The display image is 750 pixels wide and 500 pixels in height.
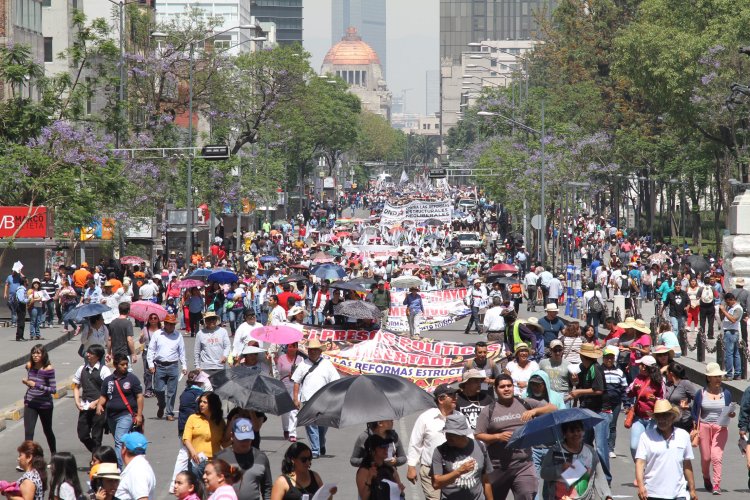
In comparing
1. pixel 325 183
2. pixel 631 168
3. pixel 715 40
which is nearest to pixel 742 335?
pixel 715 40

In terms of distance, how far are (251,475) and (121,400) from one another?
462cm

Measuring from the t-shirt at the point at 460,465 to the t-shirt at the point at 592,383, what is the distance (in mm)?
4221

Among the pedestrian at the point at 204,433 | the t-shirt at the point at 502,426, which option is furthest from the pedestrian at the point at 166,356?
the t-shirt at the point at 502,426

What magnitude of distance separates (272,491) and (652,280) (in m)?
35.3

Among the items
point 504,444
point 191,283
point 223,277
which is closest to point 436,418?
point 504,444

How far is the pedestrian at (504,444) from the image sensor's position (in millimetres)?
11680

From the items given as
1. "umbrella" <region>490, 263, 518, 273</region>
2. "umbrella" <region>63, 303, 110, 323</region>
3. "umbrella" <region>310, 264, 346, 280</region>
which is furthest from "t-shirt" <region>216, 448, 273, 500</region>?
"umbrella" <region>490, 263, 518, 273</region>

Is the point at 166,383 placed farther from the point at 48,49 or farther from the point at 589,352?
the point at 48,49

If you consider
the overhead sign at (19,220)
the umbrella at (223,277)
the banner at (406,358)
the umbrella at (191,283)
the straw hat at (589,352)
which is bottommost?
the banner at (406,358)

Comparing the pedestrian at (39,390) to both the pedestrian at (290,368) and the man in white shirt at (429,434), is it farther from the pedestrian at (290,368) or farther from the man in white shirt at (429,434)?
the man in white shirt at (429,434)

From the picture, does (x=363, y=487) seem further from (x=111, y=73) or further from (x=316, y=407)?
(x=111, y=73)

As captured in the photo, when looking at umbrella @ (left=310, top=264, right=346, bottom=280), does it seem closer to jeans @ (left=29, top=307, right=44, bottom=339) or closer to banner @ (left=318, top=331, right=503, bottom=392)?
jeans @ (left=29, top=307, right=44, bottom=339)

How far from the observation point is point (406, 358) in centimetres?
2252

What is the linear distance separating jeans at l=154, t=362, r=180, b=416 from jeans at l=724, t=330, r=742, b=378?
8917 millimetres
